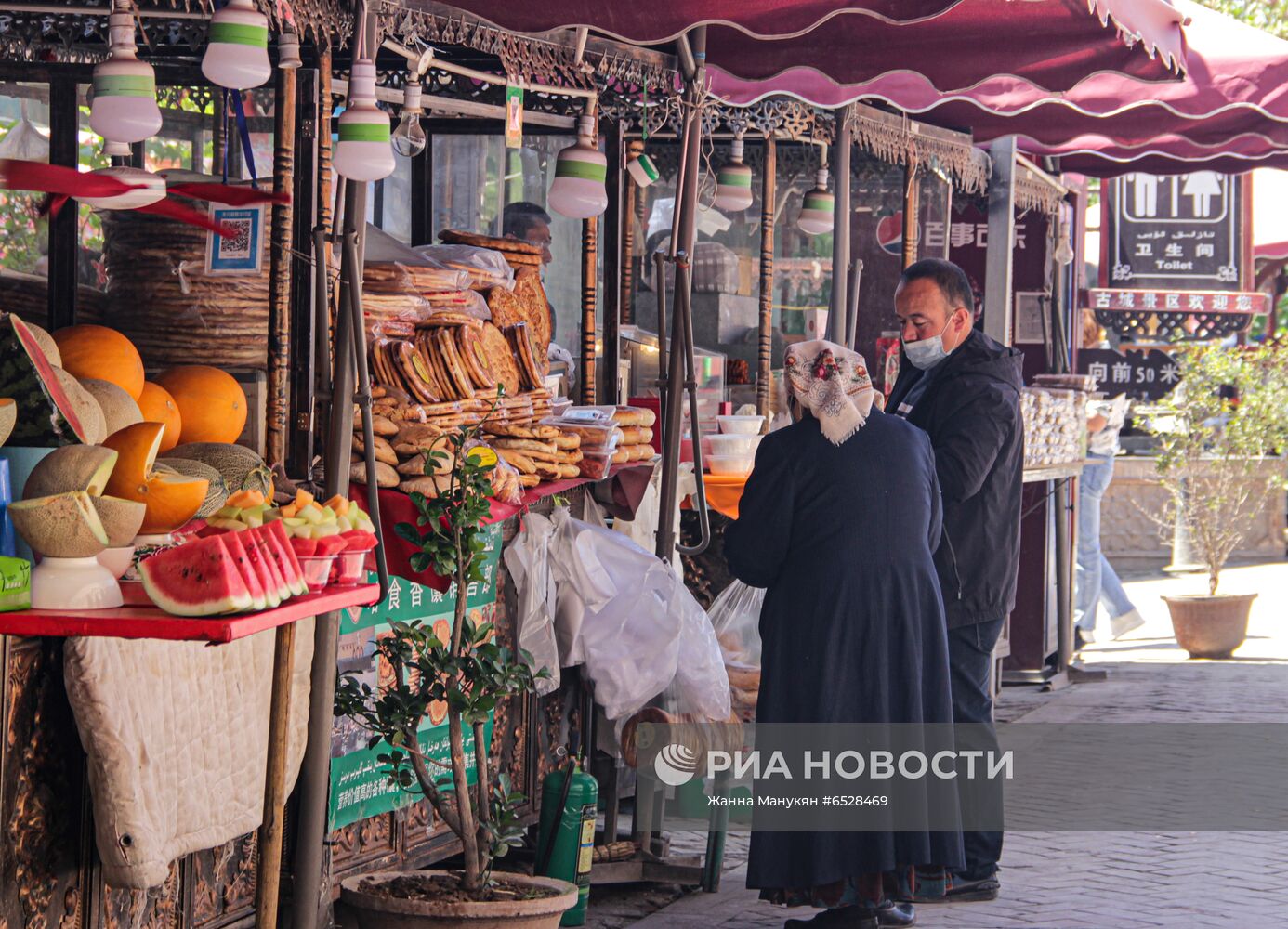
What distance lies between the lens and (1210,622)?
11.3 metres

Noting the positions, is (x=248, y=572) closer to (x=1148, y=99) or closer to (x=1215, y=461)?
(x=1148, y=99)

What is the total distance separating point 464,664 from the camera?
4.41m

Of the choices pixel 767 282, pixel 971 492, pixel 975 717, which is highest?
pixel 767 282

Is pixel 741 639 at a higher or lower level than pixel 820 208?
lower

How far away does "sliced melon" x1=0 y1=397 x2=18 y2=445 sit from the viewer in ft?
10.5

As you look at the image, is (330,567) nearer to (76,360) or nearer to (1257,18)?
(76,360)

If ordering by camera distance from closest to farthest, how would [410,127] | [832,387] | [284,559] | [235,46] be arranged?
1. [284,559]
2. [235,46]
3. [832,387]
4. [410,127]

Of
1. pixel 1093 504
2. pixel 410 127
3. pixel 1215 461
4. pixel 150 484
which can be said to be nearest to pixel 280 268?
pixel 410 127

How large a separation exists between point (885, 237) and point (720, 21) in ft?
15.3

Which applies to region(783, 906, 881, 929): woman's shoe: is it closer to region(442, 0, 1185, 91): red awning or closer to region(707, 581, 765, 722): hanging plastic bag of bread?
region(707, 581, 765, 722): hanging plastic bag of bread

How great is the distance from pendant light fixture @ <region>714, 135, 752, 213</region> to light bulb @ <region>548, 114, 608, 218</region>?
155 centimetres

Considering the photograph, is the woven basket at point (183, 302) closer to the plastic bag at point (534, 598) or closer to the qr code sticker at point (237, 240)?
the qr code sticker at point (237, 240)

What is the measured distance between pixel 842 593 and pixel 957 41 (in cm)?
203

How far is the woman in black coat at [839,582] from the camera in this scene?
488 centimetres
